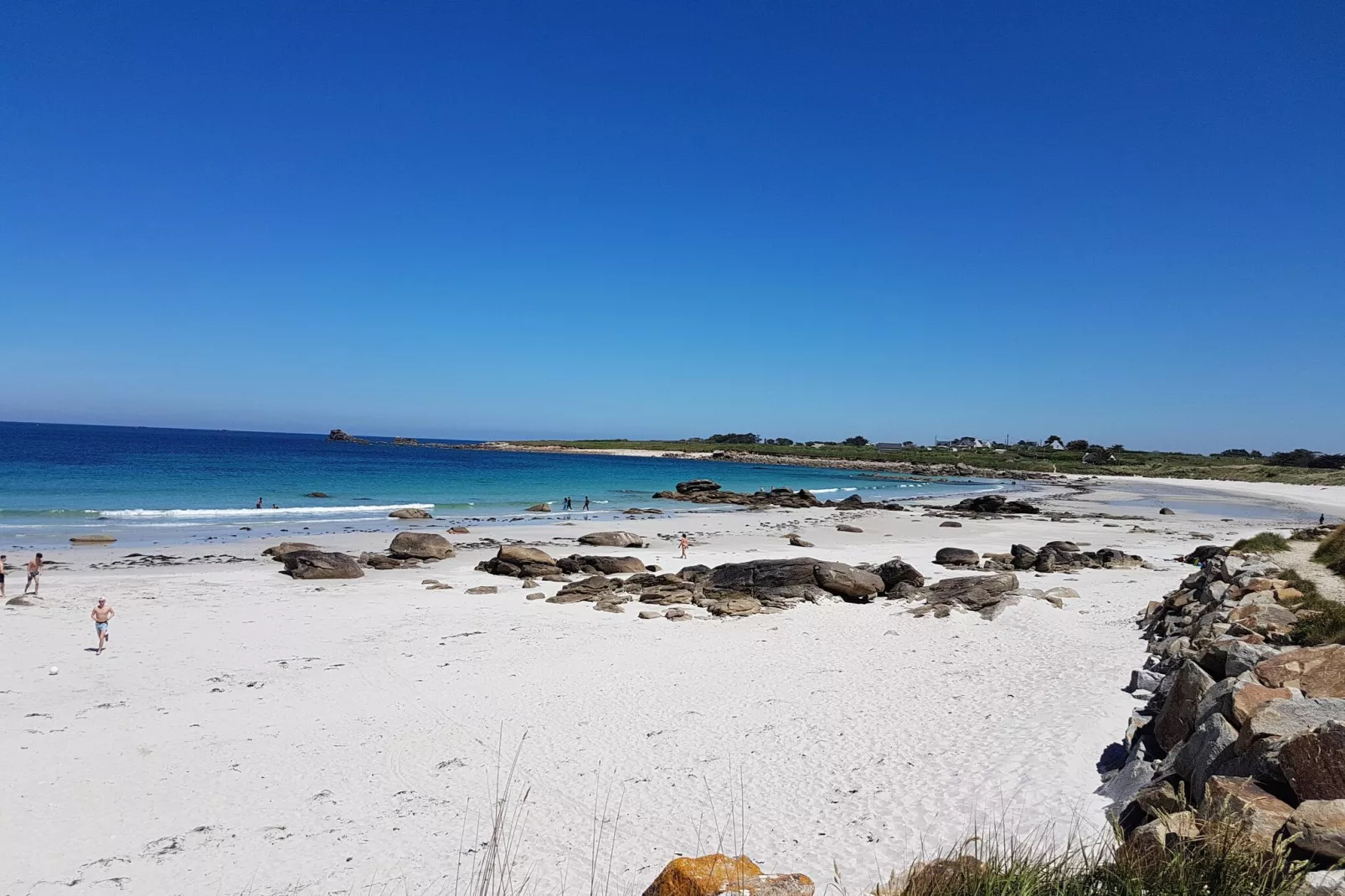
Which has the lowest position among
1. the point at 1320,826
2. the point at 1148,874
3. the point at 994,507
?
the point at 994,507

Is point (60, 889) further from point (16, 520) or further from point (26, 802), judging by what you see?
point (16, 520)

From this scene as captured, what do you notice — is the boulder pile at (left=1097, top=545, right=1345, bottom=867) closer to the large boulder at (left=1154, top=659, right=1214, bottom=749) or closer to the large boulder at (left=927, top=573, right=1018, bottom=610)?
the large boulder at (left=1154, top=659, right=1214, bottom=749)

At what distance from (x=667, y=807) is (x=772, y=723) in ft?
9.79

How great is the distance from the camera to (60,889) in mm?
6734

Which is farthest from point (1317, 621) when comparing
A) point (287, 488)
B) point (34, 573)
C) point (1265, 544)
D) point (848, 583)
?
point (287, 488)

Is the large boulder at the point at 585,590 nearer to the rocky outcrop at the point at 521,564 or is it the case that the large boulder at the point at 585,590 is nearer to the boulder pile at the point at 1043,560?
the rocky outcrop at the point at 521,564

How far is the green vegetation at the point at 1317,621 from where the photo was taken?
9.30 metres

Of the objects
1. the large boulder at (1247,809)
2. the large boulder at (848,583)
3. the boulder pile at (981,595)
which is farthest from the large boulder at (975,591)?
the large boulder at (1247,809)

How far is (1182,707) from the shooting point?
25.4 ft

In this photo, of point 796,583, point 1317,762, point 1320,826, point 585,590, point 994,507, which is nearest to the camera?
point 1320,826

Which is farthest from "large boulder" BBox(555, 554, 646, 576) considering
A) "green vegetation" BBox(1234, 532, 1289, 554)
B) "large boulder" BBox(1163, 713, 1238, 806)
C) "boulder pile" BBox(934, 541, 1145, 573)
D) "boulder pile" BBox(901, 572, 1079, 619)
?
"large boulder" BBox(1163, 713, 1238, 806)

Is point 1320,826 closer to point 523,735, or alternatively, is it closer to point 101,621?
point 523,735

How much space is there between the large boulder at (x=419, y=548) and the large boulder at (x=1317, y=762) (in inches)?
1026

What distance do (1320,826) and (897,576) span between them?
17.6 meters
